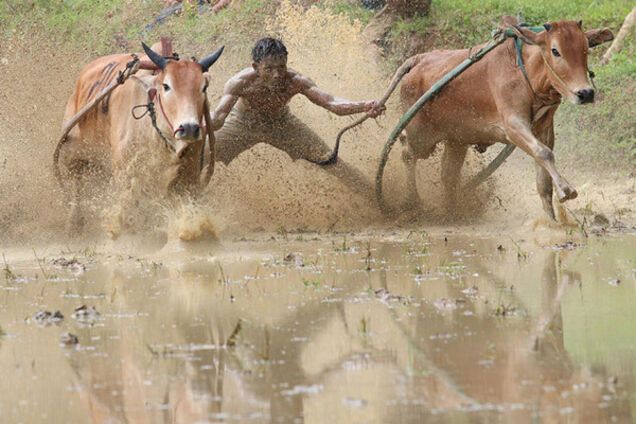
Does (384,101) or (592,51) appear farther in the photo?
(592,51)

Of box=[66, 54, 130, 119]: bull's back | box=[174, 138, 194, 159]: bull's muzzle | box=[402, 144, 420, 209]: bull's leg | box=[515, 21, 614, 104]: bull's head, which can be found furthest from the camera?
box=[402, 144, 420, 209]: bull's leg

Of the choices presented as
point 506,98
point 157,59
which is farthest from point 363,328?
point 506,98

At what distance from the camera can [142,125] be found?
10.3m

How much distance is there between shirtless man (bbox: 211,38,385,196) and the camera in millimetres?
11023

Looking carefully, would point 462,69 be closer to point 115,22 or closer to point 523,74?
point 523,74

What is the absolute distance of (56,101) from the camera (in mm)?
12656

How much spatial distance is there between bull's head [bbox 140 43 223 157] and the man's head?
3.30 ft

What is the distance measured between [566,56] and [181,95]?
9.45ft

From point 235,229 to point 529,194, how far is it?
307cm

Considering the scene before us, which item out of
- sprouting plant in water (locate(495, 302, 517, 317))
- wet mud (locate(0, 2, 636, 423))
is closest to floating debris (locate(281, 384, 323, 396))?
wet mud (locate(0, 2, 636, 423))

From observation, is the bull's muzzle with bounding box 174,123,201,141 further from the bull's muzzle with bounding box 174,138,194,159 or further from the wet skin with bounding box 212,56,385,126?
the wet skin with bounding box 212,56,385,126

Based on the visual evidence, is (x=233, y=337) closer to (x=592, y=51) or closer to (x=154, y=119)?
(x=154, y=119)

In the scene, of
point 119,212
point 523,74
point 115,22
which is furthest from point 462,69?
point 115,22

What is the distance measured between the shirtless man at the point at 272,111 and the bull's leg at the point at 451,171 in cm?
66
